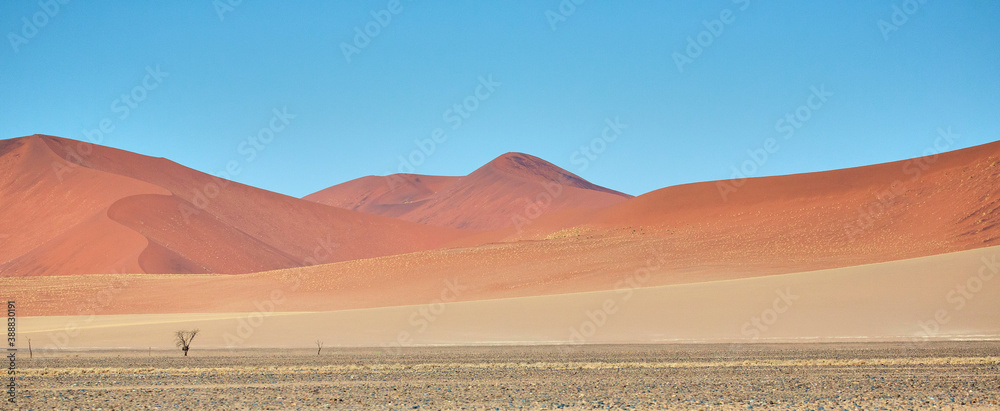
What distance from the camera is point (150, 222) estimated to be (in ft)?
212

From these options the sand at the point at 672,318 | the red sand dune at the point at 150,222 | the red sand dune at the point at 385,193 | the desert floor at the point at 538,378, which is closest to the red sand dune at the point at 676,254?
the sand at the point at 672,318

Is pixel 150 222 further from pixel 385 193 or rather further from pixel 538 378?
pixel 385 193

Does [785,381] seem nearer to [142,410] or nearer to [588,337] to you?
[142,410]

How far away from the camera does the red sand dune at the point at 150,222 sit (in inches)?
2322

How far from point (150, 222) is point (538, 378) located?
5835cm

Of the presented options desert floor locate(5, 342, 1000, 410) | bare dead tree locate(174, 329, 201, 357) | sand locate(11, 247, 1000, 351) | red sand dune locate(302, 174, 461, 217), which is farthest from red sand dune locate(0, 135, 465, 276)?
red sand dune locate(302, 174, 461, 217)

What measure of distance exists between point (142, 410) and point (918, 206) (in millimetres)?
40946

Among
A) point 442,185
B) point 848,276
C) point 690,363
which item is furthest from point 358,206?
point 690,363

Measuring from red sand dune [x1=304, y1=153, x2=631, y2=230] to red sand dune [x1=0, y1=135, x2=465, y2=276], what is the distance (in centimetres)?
3000

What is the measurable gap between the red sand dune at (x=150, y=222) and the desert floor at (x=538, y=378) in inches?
1646

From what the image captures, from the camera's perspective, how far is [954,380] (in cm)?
1215

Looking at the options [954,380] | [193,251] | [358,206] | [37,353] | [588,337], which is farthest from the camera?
[358,206]

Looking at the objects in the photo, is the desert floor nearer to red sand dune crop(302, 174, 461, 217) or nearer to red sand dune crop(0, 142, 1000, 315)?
red sand dune crop(0, 142, 1000, 315)

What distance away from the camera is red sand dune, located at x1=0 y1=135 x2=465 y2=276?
58969mm
